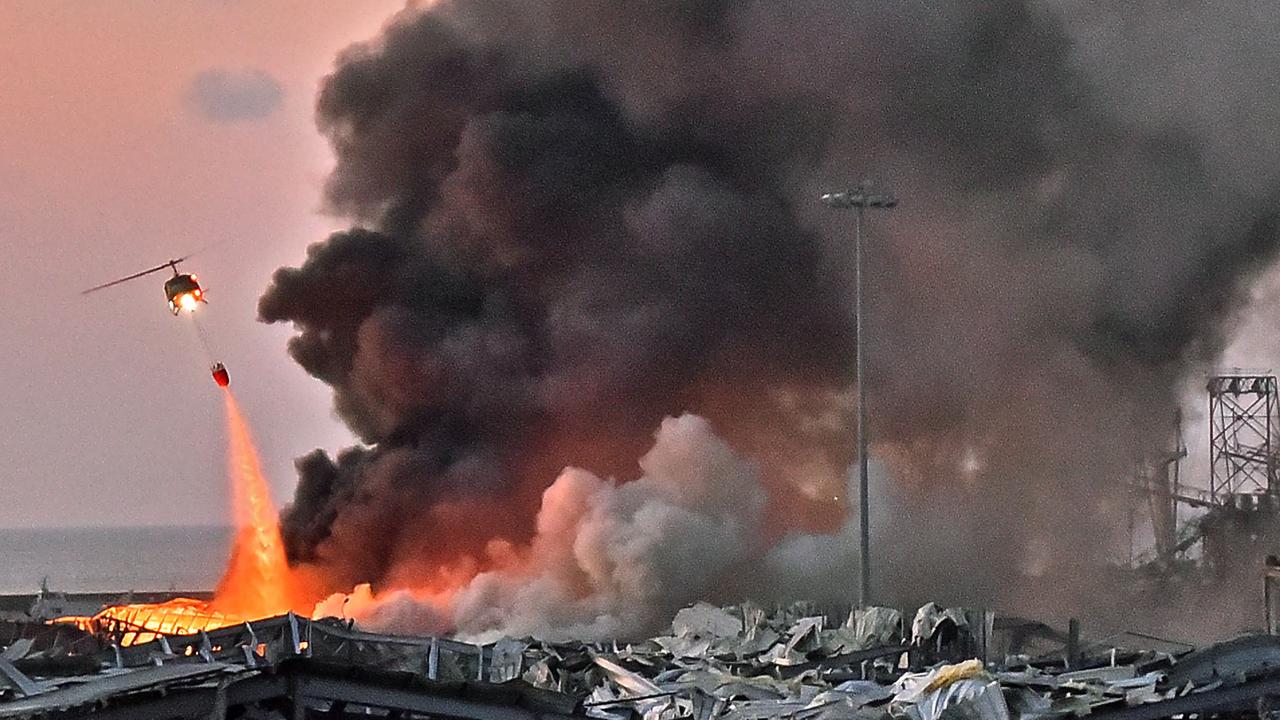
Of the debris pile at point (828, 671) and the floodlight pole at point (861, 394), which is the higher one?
the floodlight pole at point (861, 394)

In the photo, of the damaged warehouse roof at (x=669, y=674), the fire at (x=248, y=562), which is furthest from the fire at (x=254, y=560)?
the damaged warehouse roof at (x=669, y=674)

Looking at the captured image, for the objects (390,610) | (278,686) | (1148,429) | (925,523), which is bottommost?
(278,686)

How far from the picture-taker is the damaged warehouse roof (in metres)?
16.4

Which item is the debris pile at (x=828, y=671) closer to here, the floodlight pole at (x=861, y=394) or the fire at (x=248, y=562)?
the floodlight pole at (x=861, y=394)

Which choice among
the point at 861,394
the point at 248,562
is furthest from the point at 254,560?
the point at 861,394

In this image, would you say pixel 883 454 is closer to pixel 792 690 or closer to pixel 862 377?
pixel 862 377

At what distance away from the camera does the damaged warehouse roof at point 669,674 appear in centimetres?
1636

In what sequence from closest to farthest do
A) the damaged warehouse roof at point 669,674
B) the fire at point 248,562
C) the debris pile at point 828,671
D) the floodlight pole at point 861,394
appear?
1. the damaged warehouse roof at point 669,674
2. the debris pile at point 828,671
3. the floodlight pole at point 861,394
4. the fire at point 248,562

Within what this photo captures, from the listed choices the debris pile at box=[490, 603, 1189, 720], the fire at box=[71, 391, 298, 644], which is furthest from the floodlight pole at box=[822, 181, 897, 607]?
the fire at box=[71, 391, 298, 644]

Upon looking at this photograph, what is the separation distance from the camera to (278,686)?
15820 millimetres

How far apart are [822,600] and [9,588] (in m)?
128

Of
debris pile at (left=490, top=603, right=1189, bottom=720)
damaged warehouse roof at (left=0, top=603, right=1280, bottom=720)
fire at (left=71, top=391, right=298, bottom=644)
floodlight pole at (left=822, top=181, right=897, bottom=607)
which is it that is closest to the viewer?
damaged warehouse roof at (left=0, top=603, right=1280, bottom=720)

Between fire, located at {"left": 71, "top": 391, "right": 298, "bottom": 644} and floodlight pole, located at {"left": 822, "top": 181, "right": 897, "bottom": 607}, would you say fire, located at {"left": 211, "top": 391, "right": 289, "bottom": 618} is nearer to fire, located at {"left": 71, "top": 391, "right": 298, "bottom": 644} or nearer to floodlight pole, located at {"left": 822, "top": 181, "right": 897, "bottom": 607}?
fire, located at {"left": 71, "top": 391, "right": 298, "bottom": 644}

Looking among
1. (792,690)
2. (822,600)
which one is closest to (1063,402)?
(822,600)
